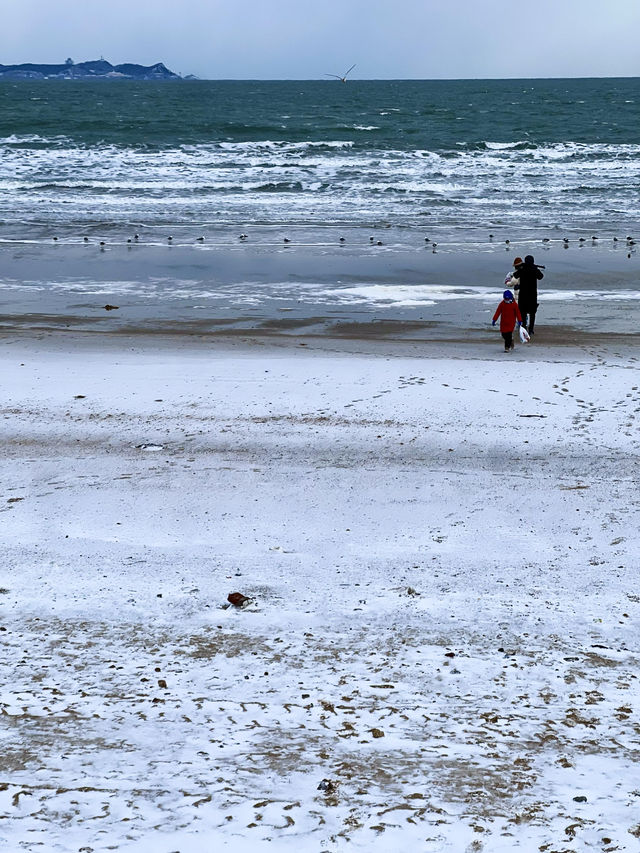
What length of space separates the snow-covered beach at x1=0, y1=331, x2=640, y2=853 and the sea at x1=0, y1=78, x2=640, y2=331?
245 inches

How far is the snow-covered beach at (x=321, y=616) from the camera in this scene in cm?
415

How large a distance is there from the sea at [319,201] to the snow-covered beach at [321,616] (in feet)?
20.4

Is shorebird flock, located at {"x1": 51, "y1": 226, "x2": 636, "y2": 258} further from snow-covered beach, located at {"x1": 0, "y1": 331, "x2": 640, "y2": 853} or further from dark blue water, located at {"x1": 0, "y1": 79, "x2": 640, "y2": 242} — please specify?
snow-covered beach, located at {"x1": 0, "y1": 331, "x2": 640, "y2": 853}

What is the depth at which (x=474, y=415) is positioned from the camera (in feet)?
31.8

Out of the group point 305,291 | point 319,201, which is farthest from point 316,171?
point 305,291

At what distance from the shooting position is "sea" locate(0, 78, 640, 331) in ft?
58.0

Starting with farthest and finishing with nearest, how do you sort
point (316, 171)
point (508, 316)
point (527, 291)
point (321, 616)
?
point (316, 171), point (527, 291), point (508, 316), point (321, 616)

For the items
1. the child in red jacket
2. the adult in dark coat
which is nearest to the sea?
the adult in dark coat

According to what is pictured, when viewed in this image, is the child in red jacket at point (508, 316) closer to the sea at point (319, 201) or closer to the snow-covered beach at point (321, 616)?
the snow-covered beach at point (321, 616)

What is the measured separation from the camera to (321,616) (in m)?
5.87

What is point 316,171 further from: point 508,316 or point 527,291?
point 508,316

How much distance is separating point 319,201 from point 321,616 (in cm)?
2590

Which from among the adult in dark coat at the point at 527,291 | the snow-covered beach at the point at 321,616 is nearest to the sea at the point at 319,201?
Answer: the adult in dark coat at the point at 527,291

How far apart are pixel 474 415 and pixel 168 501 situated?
3.43 metres
